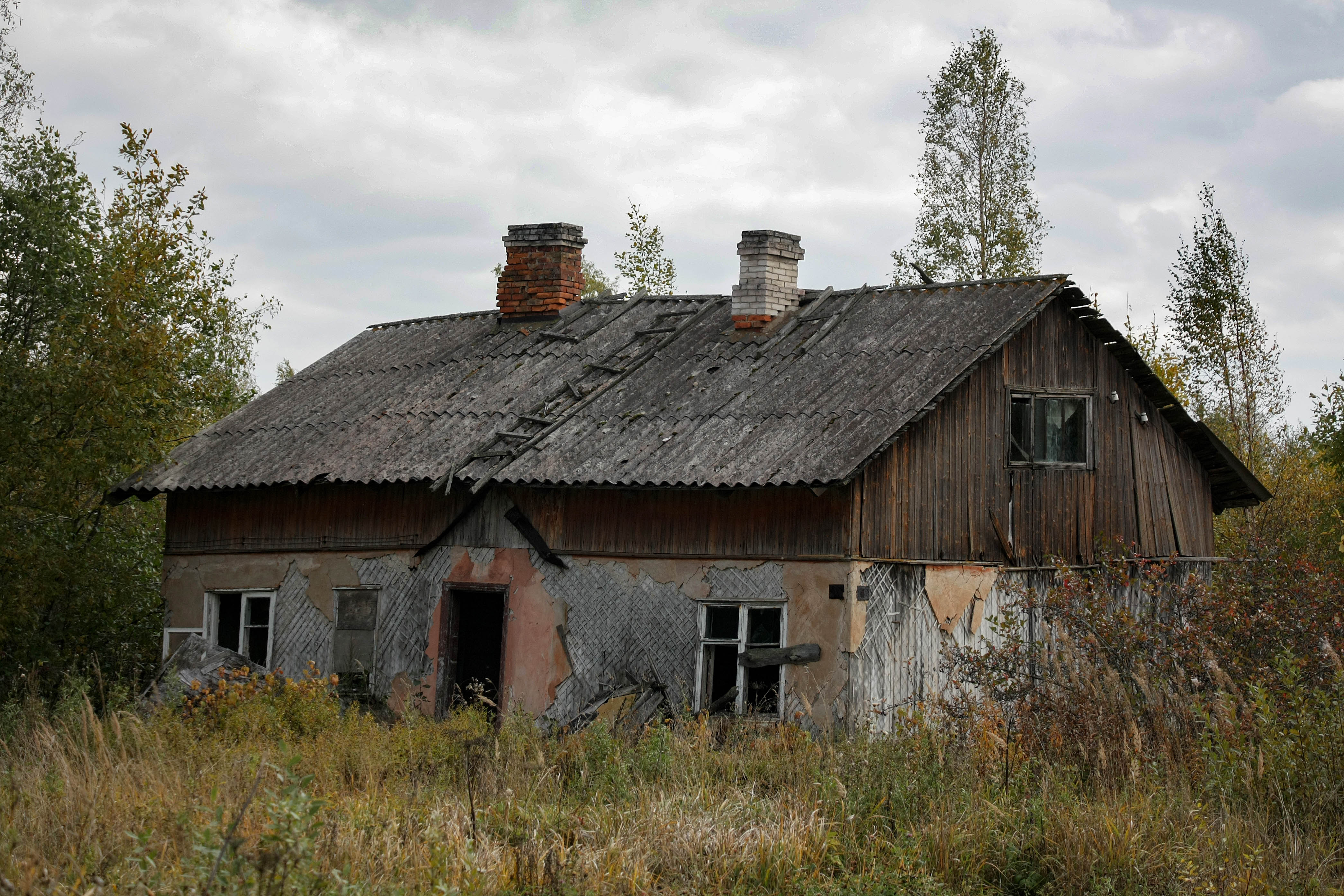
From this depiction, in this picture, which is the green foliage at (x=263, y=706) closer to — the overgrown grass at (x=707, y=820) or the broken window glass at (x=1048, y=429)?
the overgrown grass at (x=707, y=820)

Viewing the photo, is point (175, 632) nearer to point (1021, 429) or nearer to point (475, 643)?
point (475, 643)

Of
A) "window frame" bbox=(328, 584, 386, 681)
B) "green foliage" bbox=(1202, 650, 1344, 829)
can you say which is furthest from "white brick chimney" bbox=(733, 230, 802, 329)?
"green foliage" bbox=(1202, 650, 1344, 829)

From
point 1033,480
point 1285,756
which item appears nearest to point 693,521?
point 1033,480

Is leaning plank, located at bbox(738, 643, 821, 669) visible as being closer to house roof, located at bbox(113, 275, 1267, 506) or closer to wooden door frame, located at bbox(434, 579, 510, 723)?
house roof, located at bbox(113, 275, 1267, 506)

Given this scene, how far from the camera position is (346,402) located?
17234 mm

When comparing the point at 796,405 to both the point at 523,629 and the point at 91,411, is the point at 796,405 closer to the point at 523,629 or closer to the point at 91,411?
the point at 523,629

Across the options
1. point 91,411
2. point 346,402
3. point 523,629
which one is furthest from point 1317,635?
point 91,411

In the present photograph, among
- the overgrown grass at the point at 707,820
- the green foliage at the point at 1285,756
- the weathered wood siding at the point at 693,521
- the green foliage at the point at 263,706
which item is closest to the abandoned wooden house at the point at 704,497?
the weathered wood siding at the point at 693,521

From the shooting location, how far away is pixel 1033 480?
1449 cm

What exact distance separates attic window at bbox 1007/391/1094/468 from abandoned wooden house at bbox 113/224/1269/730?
0.03m

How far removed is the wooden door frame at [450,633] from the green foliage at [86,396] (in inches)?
154

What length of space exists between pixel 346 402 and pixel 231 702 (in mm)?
5556

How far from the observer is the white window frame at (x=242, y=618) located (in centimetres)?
1584

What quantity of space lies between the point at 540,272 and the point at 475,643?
5.70m
